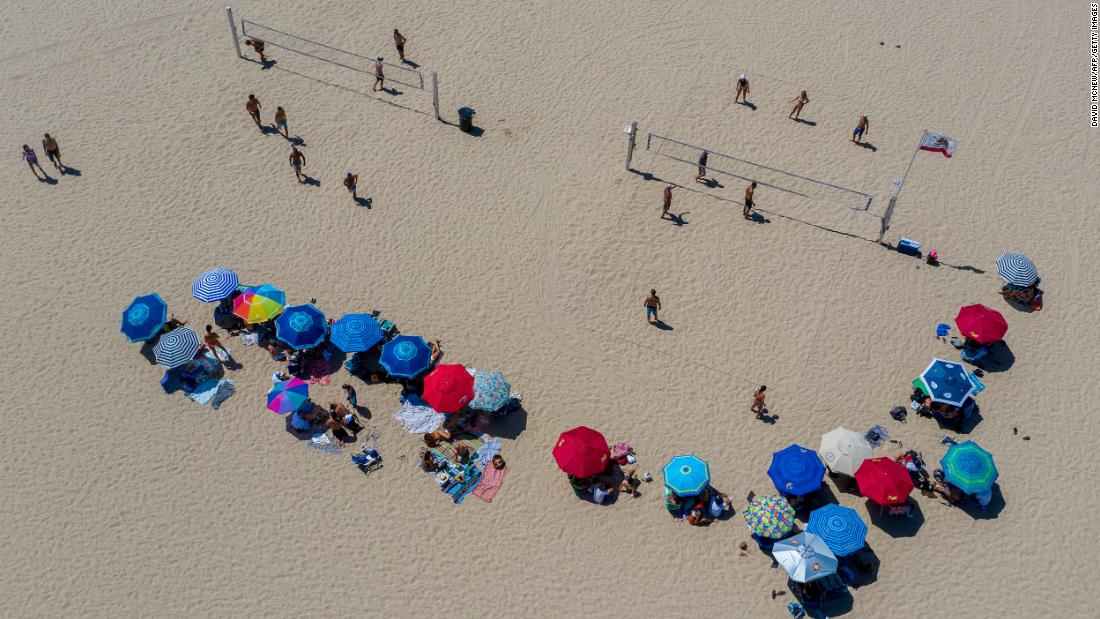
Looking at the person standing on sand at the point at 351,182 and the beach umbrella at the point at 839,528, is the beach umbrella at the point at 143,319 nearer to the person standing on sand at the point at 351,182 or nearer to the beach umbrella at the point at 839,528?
the person standing on sand at the point at 351,182

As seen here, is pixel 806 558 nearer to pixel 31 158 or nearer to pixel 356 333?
pixel 356 333

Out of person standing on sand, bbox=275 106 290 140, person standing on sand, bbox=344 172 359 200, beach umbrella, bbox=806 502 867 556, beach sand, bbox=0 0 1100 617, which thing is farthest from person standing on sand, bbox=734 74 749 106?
beach umbrella, bbox=806 502 867 556

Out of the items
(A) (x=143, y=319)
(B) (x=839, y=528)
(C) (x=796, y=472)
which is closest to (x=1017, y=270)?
(C) (x=796, y=472)

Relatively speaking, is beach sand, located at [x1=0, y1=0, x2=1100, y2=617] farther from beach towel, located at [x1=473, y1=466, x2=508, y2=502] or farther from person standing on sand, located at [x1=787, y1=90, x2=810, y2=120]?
person standing on sand, located at [x1=787, y1=90, x2=810, y2=120]

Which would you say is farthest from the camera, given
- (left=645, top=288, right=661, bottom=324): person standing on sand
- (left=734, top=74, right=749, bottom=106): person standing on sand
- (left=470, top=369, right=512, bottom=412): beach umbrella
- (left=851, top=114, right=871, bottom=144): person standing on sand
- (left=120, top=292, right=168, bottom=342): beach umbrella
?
(left=734, top=74, right=749, bottom=106): person standing on sand

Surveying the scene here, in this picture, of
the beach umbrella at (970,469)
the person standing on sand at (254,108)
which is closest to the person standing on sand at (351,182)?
the person standing on sand at (254,108)

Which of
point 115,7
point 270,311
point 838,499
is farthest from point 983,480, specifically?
point 115,7

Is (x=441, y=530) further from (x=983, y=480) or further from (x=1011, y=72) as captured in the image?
(x=1011, y=72)
